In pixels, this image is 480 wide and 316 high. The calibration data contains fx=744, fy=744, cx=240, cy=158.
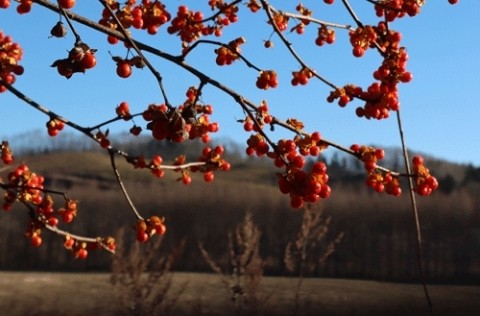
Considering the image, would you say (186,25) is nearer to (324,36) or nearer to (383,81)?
(324,36)

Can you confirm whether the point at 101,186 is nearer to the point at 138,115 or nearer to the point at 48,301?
the point at 48,301

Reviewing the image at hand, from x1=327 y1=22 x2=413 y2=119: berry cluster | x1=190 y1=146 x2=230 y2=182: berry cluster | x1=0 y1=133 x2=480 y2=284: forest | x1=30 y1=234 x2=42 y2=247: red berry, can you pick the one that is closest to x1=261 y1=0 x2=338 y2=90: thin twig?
x1=327 y1=22 x2=413 y2=119: berry cluster

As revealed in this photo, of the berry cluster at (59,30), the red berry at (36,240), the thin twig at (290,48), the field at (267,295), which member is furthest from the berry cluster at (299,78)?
the field at (267,295)

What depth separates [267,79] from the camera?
1.72 meters

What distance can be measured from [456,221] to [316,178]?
1752 cm

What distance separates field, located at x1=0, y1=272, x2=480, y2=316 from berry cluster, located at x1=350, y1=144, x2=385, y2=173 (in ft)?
27.0

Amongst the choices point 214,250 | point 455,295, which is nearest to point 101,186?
point 214,250

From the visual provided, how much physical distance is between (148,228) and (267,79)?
679mm

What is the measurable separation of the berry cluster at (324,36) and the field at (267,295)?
25.3 ft

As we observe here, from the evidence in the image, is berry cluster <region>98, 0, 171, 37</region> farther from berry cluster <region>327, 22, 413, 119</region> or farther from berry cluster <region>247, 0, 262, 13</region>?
berry cluster <region>327, 22, 413, 119</region>

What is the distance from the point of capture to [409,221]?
17500 mm

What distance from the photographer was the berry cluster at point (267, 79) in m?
1.72

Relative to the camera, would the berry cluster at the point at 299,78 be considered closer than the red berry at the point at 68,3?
No

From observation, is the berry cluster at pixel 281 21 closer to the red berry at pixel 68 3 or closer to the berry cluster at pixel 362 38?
the berry cluster at pixel 362 38
